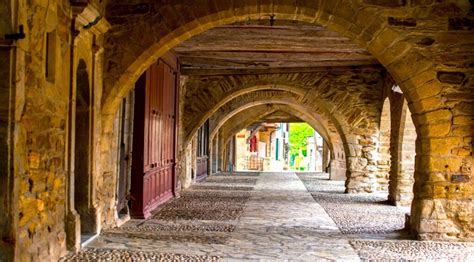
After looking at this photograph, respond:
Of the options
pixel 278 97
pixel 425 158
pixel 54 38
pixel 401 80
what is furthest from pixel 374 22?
pixel 278 97

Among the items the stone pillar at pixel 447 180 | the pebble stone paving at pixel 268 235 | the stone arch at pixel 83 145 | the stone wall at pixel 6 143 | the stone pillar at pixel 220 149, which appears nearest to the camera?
the stone wall at pixel 6 143

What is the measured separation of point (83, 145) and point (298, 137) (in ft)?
142

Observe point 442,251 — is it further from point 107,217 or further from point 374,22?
point 107,217

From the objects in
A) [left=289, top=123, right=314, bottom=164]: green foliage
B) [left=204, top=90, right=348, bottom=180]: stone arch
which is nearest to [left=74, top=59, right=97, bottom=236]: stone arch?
[left=204, top=90, right=348, bottom=180]: stone arch

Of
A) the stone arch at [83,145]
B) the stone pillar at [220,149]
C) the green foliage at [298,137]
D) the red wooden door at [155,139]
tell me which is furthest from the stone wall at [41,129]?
the green foliage at [298,137]

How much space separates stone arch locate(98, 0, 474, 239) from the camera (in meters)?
5.30

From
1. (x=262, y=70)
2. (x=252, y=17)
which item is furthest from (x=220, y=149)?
(x=252, y=17)

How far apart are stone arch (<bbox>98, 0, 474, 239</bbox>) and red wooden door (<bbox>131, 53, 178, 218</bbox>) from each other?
1417 millimetres

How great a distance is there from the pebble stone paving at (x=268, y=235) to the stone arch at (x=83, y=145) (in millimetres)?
393

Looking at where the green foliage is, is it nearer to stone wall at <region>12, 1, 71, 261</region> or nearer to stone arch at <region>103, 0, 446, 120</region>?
stone arch at <region>103, 0, 446, 120</region>

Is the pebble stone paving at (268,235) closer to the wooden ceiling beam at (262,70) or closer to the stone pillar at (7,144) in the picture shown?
the stone pillar at (7,144)

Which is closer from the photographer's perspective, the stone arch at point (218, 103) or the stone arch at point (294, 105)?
the stone arch at point (218, 103)

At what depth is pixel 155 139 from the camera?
7.54 m

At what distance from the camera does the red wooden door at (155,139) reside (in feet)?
22.2
